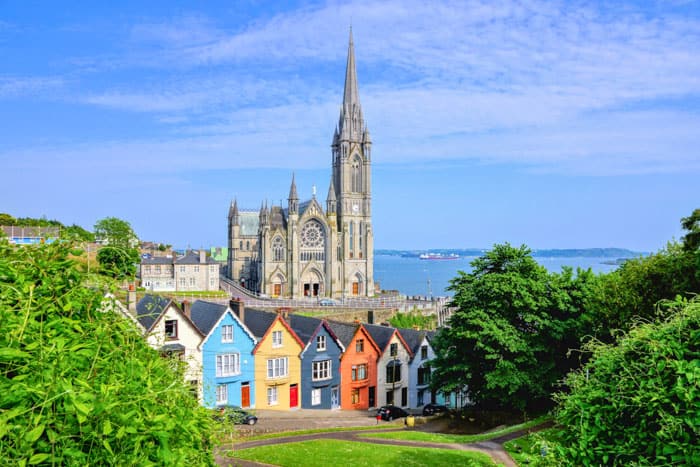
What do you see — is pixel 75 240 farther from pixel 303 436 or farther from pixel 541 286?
pixel 541 286

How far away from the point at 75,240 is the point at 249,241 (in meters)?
110

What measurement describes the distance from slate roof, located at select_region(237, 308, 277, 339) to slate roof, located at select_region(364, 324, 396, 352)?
31.0ft

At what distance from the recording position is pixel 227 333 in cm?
3347

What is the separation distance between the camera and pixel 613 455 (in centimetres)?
706

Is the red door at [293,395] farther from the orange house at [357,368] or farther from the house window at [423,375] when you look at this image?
the house window at [423,375]

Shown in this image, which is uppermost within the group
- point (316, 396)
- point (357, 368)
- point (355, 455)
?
point (357, 368)

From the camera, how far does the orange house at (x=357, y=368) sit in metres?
38.9

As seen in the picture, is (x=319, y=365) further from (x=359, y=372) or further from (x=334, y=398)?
(x=359, y=372)

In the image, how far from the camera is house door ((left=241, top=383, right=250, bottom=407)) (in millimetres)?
34062

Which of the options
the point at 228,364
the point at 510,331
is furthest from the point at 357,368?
the point at 510,331

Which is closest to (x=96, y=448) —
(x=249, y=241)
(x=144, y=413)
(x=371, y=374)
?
(x=144, y=413)

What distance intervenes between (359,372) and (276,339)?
7727 mm

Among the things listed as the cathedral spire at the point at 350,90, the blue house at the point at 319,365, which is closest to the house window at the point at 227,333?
the blue house at the point at 319,365

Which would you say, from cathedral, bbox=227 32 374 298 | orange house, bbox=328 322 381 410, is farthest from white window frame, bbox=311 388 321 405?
cathedral, bbox=227 32 374 298
